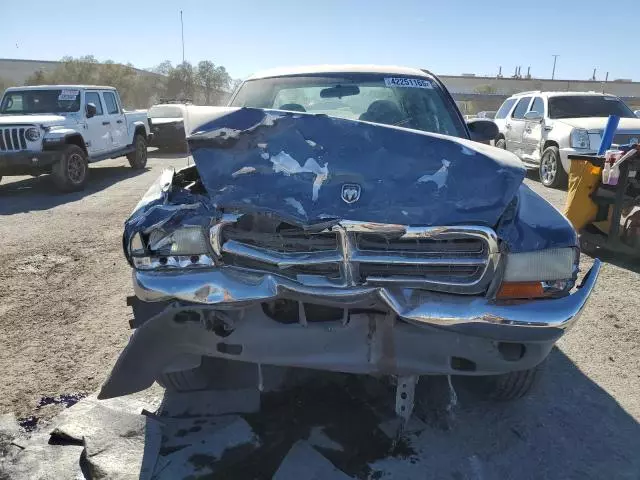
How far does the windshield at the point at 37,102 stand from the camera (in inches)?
402

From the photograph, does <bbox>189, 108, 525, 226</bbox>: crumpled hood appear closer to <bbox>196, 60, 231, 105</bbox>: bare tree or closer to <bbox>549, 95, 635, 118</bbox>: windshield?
<bbox>549, 95, 635, 118</bbox>: windshield

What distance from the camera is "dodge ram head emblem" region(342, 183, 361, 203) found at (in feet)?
7.40

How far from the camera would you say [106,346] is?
3.56 meters

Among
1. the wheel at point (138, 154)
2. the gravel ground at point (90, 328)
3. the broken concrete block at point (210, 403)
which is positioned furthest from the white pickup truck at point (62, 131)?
the broken concrete block at point (210, 403)

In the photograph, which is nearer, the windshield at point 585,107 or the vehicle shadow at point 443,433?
the vehicle shadow at point 443,433

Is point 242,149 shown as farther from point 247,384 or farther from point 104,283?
point 104,283

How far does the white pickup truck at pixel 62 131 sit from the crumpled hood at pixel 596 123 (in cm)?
924

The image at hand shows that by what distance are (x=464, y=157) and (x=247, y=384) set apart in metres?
1.76

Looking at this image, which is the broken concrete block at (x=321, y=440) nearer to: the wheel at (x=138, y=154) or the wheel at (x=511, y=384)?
the wheel at (x=511, y=384)

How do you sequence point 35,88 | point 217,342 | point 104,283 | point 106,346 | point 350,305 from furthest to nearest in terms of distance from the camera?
point 35,88
point 104,283
point 106,346
point 217,342
point 350,305

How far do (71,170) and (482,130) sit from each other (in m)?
8.29

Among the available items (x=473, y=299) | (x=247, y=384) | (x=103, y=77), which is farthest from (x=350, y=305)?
(x=103, y=77)

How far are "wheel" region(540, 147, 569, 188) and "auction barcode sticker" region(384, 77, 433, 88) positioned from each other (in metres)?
6.50

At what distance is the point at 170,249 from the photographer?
237cm
